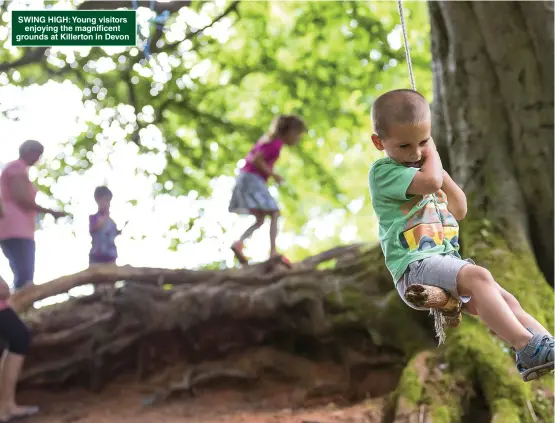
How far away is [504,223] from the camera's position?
4566mm

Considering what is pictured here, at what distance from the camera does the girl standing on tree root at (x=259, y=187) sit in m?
5.50

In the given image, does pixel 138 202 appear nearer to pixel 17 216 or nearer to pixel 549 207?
pixel 17 216

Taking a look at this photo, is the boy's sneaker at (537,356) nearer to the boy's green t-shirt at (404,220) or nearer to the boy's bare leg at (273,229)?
the boy's green t-shirt at (404,220)

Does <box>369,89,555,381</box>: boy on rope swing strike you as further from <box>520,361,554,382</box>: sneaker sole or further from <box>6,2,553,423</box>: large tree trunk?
<box>6,2,553,423</box>: large tree trunk

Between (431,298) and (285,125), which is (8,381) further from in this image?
(431,298)

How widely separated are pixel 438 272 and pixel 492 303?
0.20m

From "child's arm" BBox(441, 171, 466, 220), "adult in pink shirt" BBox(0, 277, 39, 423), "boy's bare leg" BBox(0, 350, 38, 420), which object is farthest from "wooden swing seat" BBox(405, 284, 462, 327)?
"boy's bare leg" BBox(0, 350, 38, 420)

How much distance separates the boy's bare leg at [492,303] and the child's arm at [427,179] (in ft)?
0.96

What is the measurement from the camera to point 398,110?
1.96 meters

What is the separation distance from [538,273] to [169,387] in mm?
3308

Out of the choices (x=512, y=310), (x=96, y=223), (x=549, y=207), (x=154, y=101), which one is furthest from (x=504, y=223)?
(x=154, y=101)

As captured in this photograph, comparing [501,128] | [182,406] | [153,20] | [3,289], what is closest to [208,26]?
[153,20]
